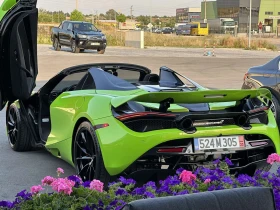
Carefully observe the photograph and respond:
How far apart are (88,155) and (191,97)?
1205 mm

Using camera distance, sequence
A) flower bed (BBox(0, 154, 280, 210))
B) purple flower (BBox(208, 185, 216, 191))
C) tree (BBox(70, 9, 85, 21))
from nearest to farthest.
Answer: flower bed (BBox(0, 154, 280, 210))
purple flower (BBox(208, 185, 216, 191))
tree (BBox(70, 9, 85, 21))

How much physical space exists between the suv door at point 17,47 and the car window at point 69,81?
0.33 meters

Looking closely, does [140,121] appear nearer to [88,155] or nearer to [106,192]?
[88,155]

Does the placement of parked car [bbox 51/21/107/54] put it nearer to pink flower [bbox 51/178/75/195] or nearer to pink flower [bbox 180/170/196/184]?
pink flower [bbox 180/170/196/184]

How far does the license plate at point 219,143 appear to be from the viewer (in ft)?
16.1

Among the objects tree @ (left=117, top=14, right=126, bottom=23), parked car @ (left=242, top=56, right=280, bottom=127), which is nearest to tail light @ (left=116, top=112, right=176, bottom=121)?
parked car @ (left=242, top=56, right=280, bottom=127)

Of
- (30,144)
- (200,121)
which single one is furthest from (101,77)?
(30,144)

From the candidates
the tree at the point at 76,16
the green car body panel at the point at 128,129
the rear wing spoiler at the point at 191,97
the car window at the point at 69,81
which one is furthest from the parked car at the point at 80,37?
the tree at the point at 76,16

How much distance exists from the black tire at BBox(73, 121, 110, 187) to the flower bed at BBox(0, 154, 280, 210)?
1.36 meters

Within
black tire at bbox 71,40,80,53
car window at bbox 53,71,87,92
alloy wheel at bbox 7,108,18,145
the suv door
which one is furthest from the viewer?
black tire at bbox 71,40,80,53

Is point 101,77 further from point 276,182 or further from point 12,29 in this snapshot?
point 276,182

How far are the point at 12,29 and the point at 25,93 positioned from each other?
0.77 meters

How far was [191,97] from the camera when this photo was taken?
193 inches

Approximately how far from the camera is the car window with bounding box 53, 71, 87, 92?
650cm
